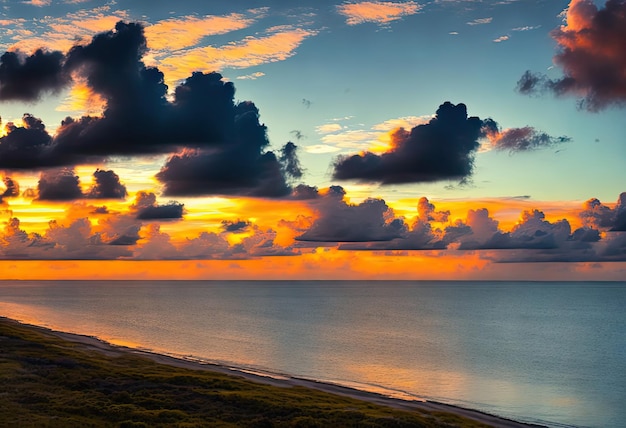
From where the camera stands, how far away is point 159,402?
47844 millimetres

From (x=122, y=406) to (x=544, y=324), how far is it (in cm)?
16461

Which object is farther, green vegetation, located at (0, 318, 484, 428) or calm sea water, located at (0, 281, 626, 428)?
calm sea water, located at (0, 281, 626, 428)

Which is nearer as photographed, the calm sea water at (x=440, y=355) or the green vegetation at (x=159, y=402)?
the green vegetation at (x=159, y=402)

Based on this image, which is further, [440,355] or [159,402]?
[440,355]

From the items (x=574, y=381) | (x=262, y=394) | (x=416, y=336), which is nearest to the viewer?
(x=262, y=394)

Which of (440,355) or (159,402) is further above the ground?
(440,355)

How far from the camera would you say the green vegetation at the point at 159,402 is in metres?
42.2

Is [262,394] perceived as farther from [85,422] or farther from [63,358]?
[63,358]

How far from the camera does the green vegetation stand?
1663 inches

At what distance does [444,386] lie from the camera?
74.1 metres

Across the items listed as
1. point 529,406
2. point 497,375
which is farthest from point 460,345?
point 529,406

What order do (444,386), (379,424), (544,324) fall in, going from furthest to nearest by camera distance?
(544,324)
(444,386)
(379,424)

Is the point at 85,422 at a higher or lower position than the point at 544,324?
lower

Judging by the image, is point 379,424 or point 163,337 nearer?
point 379,424
